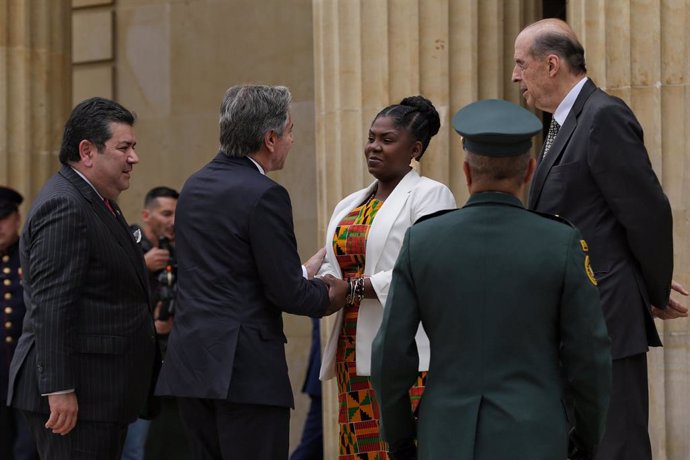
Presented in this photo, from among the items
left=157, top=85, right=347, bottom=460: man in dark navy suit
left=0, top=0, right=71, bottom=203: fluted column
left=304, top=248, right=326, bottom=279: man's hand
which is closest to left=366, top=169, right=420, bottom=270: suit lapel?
left=304, top=248, right=326, bottom=279: man's hand

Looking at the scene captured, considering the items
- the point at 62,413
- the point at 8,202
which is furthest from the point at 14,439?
the point at 62,413

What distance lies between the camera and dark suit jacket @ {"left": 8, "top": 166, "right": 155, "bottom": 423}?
523cm

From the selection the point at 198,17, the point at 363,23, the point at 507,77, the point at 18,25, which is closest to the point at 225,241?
the point at 363,23

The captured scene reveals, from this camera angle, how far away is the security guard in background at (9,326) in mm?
7469

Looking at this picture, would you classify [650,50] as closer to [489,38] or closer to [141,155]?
[489,38]

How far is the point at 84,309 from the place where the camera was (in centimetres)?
533

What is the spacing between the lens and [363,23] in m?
7.32

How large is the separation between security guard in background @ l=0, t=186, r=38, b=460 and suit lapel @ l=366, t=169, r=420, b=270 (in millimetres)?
2564

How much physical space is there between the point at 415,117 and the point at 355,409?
1.24 metres

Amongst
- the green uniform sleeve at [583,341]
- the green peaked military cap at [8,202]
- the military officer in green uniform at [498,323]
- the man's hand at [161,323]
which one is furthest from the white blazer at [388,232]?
the man's hand at [161,323]

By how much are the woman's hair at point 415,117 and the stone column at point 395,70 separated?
4.20ft

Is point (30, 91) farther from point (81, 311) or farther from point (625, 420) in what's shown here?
point (625, 420)

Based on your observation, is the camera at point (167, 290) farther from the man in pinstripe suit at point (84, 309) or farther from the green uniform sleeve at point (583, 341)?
the green uniform sleeve at point (583, 341)

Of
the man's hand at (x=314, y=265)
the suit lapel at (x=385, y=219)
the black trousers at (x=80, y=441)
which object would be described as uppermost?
the suit lapel at (x=385, y=219)
